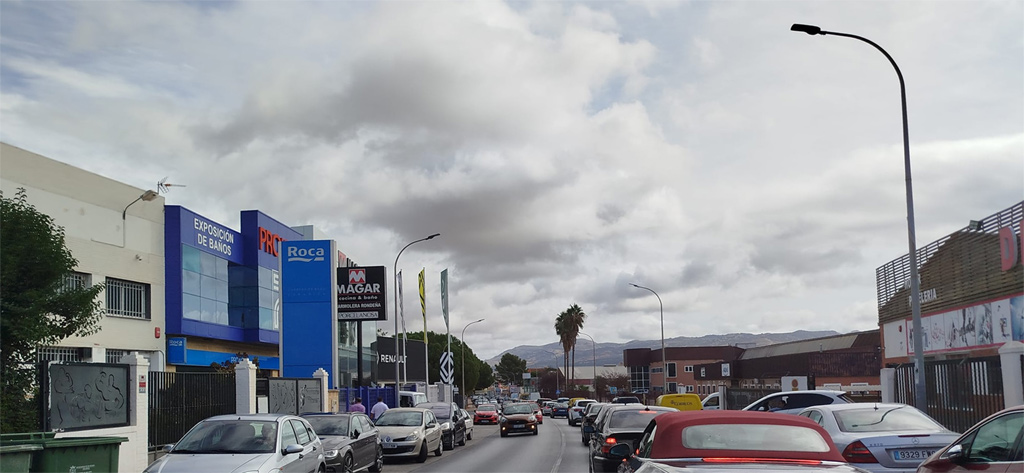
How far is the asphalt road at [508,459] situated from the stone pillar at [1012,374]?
8840 millimetres

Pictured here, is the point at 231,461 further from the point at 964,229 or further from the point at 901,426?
the point at 964,229

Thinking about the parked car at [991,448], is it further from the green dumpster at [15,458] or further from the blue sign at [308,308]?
the blue sign at [308,308]

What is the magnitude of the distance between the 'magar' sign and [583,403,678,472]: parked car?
25708 mm

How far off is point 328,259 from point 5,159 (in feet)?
51.3

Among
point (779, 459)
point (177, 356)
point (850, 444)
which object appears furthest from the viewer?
point (177, 356)

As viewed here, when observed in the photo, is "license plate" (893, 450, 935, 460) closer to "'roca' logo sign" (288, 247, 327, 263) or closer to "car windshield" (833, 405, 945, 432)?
"car windshield" (833, 405, 945, 432)

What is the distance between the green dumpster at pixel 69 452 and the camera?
13.0 metres

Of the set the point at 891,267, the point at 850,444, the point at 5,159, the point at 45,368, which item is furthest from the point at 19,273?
the point at 891,267

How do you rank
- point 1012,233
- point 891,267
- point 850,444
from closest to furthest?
1. point 850,444
2. point 1012,233
3. point 891,267

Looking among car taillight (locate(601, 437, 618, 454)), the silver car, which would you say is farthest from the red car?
the silver car

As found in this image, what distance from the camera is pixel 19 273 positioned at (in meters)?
23.2

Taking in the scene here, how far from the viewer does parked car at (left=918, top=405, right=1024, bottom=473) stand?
324 inches

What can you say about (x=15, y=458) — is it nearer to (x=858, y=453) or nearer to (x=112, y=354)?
(x=858, y=453)

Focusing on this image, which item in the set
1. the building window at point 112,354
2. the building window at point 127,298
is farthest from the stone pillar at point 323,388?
the building window at point 127,298
